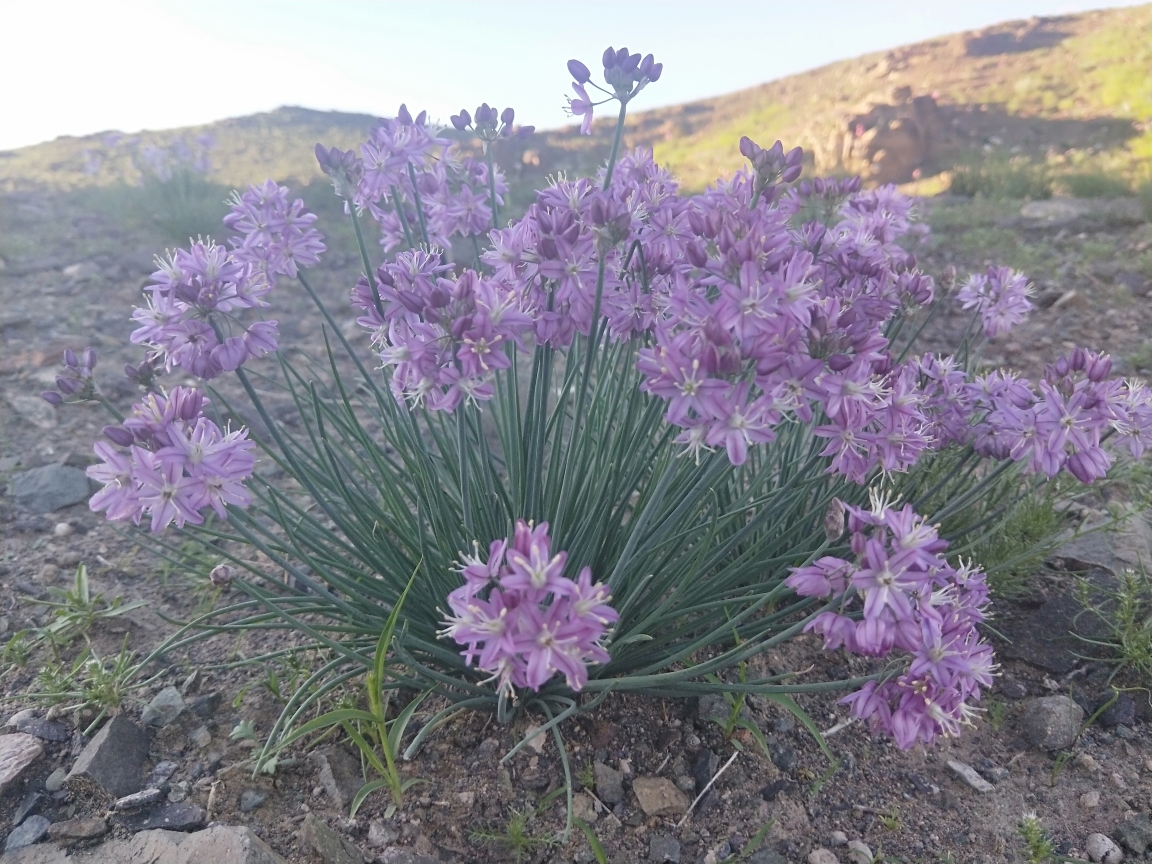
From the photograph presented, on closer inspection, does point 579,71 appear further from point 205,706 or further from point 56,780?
point 56,780

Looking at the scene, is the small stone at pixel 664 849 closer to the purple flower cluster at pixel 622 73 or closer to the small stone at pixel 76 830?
the small stone at pixel 76 830

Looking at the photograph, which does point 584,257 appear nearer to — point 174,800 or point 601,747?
point 601,747

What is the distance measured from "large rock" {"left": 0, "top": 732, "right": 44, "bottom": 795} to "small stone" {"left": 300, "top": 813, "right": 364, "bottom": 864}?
2.87ft

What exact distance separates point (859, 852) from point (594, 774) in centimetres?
72

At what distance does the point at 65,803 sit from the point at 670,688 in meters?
1.64

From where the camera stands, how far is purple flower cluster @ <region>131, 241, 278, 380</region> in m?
1.93

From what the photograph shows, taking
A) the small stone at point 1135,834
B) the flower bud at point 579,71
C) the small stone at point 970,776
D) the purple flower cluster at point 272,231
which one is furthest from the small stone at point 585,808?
the flower bud at point 579,71

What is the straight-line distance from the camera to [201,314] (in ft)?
6.52

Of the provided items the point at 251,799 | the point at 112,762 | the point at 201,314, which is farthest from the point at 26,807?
the point at 201,314

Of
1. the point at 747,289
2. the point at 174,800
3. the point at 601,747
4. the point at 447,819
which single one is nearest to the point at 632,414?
the point at 747,289

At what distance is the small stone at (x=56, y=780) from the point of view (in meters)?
2.07

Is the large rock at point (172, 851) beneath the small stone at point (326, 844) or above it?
above

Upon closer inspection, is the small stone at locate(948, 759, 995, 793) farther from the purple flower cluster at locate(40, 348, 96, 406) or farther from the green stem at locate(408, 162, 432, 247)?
the purple flower cluster at locate(40, 348, 96, 406)

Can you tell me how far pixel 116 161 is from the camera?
43.4 ft
